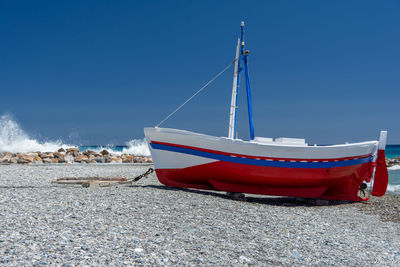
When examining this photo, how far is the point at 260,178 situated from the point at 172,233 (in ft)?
17.8

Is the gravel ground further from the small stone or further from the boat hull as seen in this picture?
the boat hull

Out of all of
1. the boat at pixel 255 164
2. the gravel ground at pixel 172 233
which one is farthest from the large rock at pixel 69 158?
the gravel ground at pixel 172 233

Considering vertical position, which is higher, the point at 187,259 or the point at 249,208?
the point at 249,208

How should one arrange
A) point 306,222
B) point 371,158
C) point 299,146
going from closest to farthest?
point 306,222
point 299,146
point 371,158

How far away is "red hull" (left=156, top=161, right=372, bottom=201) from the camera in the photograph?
10461 millimetres

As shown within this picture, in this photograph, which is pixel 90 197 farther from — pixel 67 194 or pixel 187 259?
pixel 187 259

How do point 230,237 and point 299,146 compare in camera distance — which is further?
point 299,146

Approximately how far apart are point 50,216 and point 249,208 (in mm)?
4651

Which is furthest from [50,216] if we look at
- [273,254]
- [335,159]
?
[335,159]

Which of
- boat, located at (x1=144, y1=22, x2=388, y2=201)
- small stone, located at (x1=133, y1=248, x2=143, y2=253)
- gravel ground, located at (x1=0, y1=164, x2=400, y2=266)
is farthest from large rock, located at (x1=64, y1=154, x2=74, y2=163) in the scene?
small stone, located at (x1=133, y1=248, x2=143, y2=253)

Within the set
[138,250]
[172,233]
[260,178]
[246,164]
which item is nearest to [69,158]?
[246,164]

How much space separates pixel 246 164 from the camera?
10.4 meters

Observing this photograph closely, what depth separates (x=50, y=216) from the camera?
20.2ft

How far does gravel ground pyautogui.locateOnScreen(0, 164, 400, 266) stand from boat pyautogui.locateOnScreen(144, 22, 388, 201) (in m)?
1.59
